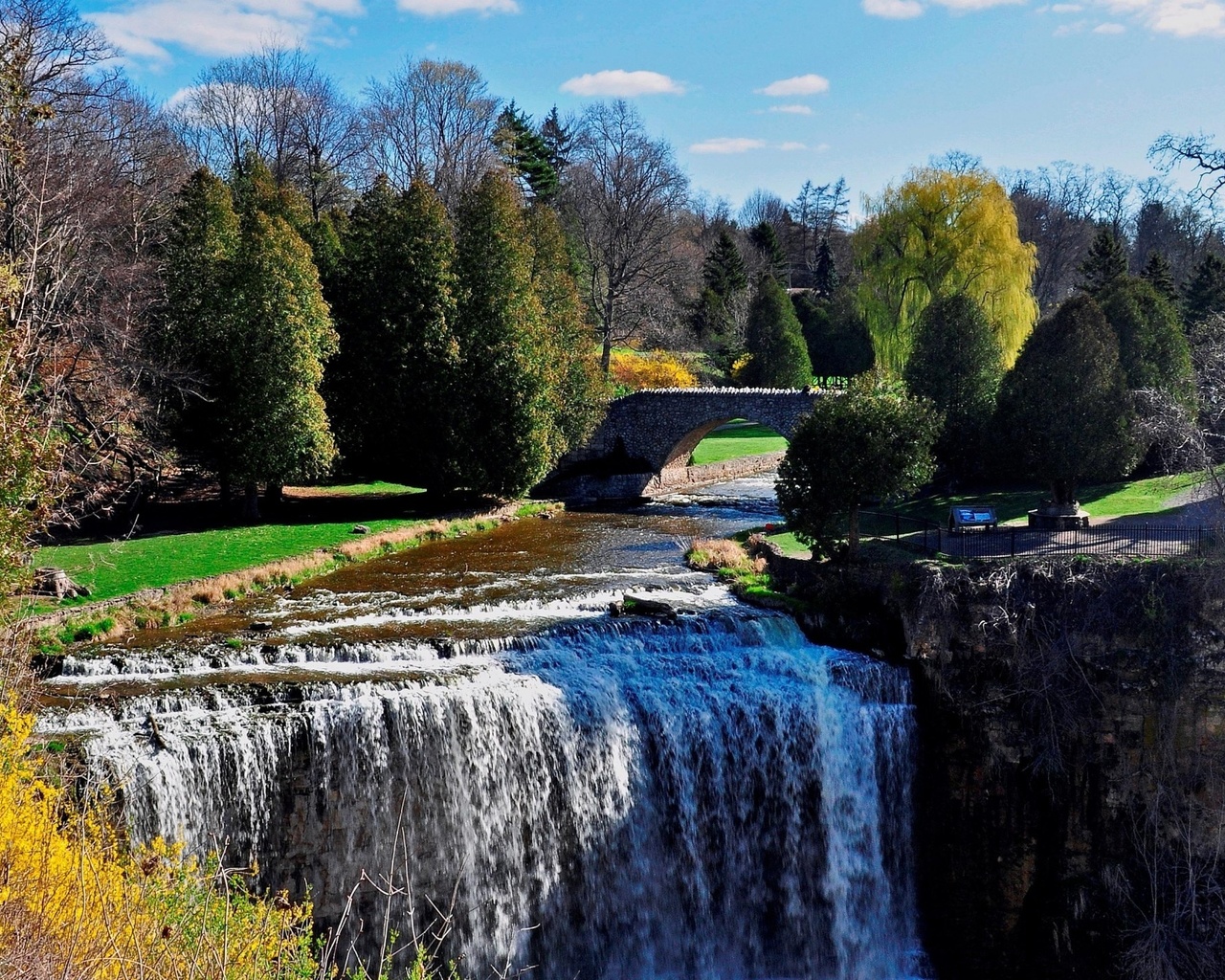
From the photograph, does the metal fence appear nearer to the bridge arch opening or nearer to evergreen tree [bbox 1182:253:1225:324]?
the bridge arch opening

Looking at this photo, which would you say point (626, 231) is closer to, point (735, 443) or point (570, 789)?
point (735, 443)

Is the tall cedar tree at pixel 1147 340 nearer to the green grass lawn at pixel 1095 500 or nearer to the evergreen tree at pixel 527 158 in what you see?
the green grass lawn at pixel 1095 500

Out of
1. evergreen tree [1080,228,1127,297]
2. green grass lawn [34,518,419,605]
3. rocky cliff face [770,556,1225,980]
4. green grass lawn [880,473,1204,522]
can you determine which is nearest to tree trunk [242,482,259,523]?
green grass lawn [34,518,419,605]

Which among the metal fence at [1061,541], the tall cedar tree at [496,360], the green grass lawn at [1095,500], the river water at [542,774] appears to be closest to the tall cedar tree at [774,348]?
the tall cedar tree at [496,360]

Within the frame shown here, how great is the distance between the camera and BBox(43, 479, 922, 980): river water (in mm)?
16641

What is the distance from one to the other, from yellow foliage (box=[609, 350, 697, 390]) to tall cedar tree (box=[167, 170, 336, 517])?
2571cm

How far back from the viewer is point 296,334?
31547 millimetres

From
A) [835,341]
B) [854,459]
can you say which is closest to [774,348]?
[835,341]

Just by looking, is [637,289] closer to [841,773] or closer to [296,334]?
[296,334]

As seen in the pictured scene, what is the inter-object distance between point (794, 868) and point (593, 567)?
9317mm

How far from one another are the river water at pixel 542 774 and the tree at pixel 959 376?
1229 cm

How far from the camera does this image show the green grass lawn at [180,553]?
23.6 meters

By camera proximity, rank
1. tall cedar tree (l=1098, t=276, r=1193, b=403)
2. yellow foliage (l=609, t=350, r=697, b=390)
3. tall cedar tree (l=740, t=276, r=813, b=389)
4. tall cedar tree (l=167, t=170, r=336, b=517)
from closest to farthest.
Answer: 1. tall cedar tree (l=167, t=170, r=336, b=517)
2. tall cedar tree (l=1098, t=276, r=1193, b=403)
3. yellow foliage (l=609, t=350, r=697, b=390)
4. tall cedar tree (l=740, t=276, r=813, b=389)

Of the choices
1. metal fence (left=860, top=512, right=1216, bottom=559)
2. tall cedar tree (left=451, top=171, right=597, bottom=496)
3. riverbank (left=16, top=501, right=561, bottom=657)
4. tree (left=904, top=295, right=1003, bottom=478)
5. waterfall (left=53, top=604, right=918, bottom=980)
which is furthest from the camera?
tall cedar tree (left=451, top=171, right=597, bottom=496)
